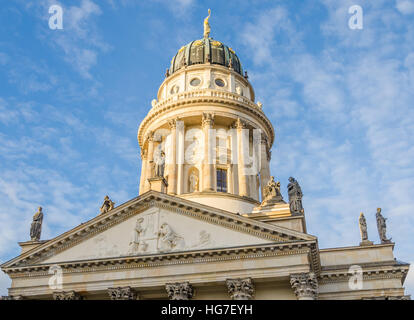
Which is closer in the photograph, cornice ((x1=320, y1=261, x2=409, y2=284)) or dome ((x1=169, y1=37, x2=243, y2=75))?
cornice ((x1=320, y1=261, x2=409, y2=284))

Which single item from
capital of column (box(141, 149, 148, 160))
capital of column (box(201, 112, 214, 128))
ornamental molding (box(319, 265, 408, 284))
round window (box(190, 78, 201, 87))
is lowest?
ornamental molding (box(319, 265, 408, 284))

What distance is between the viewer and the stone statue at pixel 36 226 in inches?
1265

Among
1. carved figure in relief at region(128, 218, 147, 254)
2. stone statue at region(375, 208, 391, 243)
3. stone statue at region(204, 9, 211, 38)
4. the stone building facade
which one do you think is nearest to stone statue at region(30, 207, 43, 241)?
the stone building facade

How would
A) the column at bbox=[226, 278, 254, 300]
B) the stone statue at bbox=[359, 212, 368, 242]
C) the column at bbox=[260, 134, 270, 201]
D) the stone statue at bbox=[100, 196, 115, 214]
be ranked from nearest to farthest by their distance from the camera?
the column at bbox=[226, 278, 254, 300], the stone statue at bbox=[359, 212, 368, 242], the stone statue at bbox=[100, 196, 115, 214], the column at bbox=[260, 134, 270, 201]

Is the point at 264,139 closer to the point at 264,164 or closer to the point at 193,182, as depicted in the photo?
the point at 264,164

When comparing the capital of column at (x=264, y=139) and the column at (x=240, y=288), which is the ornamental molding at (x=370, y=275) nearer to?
the column at (x=240, y=288)

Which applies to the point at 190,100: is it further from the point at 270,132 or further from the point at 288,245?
the point at 288,245

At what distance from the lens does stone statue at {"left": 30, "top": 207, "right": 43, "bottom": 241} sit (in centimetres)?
3214

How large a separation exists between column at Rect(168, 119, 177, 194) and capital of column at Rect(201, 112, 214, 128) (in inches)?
104

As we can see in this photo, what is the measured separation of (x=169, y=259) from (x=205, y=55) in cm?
2598

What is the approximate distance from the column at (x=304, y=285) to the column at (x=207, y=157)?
1471cm

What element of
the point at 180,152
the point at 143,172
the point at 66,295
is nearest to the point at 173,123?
the point at 180,152

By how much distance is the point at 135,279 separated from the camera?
2753cm

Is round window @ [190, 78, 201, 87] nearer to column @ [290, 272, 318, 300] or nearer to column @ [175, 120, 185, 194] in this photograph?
column @ [175, 120, 185, 194]
